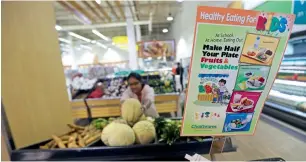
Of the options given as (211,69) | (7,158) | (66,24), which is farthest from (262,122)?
(66,24)

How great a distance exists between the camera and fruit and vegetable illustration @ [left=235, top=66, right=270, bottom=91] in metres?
0.89

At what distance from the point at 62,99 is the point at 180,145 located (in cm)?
195

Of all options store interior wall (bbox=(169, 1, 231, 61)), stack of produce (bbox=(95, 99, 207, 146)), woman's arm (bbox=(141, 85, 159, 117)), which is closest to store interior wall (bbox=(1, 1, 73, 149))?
woman's arm (bbox=(141, 85, 159, 117))

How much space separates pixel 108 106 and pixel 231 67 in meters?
4.55

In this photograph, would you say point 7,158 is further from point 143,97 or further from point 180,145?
point 143,97

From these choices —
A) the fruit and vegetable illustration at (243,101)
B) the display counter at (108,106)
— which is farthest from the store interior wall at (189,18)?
the display counter at (108,106)

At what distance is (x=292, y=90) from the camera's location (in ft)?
7.73

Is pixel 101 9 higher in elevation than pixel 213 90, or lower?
higher

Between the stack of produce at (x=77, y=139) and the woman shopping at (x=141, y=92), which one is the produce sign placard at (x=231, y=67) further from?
the woman shopping at (x=141, y=92)

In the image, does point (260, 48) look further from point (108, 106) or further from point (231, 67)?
point (108, 106)

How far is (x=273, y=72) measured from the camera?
0.91m

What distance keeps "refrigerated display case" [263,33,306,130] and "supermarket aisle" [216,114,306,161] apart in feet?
0.38

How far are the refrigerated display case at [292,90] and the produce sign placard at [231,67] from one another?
1.29 m

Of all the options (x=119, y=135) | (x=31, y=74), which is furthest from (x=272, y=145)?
(x=31, y=74)
